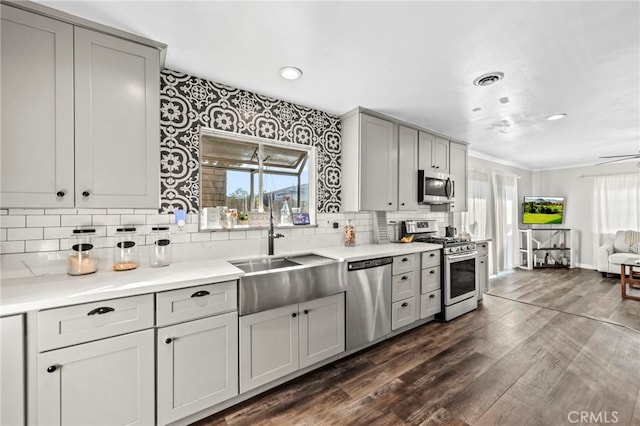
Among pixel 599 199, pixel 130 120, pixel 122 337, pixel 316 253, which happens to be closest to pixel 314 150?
pixel 316 253

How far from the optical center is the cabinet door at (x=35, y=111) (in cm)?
148

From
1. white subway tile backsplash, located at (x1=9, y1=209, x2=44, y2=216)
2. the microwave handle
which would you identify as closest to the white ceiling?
the microwave handle

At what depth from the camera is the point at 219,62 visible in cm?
215

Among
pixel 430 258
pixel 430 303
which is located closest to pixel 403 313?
pixel 430 303

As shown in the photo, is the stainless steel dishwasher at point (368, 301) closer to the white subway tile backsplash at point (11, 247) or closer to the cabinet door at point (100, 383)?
the cabinet door at point (100, 383)

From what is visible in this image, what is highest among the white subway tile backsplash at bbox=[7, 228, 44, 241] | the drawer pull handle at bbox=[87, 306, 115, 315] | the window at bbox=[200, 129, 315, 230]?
the window at bbox=[200, 129, 315, 230]

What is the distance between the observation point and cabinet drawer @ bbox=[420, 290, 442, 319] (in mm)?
3217

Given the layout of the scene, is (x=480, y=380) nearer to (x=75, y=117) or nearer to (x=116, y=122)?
(x=116, y=122)

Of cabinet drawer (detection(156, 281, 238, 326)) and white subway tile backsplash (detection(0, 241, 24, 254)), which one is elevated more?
white subway tile backsplash (detection(0, 241, 24, 254))

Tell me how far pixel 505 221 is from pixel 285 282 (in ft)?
20.0

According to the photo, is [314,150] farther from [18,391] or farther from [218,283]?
[18,391]

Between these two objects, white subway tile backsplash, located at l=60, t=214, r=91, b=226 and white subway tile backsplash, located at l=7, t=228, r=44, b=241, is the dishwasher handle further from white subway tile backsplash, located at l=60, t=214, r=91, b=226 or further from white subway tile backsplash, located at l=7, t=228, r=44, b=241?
white subway tile backsplash, located at l=7, t=228, r=44, b=241

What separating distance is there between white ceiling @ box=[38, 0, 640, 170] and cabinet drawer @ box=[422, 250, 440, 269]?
166 cm

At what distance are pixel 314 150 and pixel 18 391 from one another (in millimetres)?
2758
